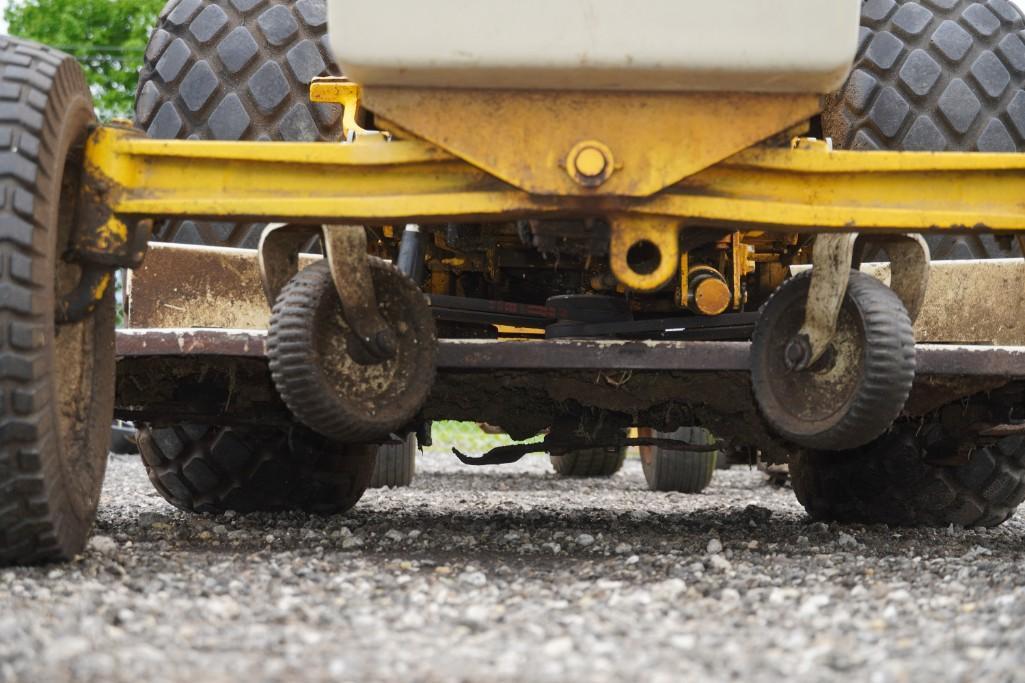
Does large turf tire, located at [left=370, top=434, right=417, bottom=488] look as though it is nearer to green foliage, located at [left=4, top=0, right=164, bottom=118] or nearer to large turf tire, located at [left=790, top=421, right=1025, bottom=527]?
large turf tire, located at [left=790, top=421, right=1025, bottom=527]

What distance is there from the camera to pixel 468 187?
9.46ft

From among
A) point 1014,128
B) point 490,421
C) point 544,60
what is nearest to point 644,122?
point 544,60

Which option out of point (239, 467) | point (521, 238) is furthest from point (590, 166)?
point (239, 467)

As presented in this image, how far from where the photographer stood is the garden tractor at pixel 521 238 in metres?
2.67

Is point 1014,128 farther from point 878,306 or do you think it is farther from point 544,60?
point 544,60

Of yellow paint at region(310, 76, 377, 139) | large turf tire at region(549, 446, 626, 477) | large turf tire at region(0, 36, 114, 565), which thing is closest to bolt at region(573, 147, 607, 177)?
yellow paint at region(310, 76, 377, 139)

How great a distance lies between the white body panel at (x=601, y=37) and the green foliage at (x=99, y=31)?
2716 cm

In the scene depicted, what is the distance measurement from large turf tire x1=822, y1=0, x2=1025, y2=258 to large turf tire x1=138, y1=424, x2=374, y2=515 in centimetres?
201

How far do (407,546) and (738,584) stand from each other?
3.76 feet

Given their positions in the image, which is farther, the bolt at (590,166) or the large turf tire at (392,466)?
the large turf tire at (392,466)

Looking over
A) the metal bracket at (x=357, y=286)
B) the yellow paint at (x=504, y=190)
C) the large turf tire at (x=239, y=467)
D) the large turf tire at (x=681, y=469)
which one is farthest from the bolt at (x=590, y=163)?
the large turf tire at (x=681, y=469)

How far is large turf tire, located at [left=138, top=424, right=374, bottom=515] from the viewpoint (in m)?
4.62

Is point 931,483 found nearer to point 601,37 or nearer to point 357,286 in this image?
point 357,286

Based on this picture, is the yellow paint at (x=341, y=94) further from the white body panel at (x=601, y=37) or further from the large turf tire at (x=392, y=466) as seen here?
the large turf tire at (x=392, y=466)
